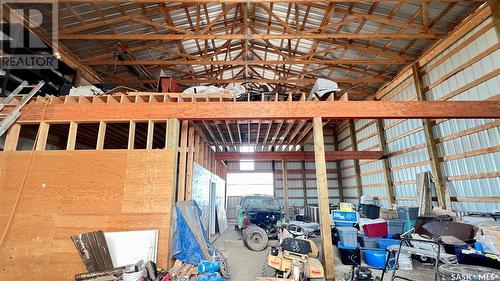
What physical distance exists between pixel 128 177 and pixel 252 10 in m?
7.73

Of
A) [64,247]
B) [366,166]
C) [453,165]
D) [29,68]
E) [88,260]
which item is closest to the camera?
[88,260]

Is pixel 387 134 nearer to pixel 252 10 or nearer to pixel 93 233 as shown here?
pixel 252 10

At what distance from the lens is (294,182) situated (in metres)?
17.8

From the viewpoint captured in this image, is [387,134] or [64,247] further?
[387,134]

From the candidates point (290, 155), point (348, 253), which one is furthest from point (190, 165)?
point (290, 155)

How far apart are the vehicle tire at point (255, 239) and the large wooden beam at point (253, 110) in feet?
11.4

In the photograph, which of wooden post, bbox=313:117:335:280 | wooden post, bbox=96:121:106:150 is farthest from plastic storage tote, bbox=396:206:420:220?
wooden post, bbox=96:121:106:150

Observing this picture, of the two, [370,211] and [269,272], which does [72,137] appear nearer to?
[269,272]

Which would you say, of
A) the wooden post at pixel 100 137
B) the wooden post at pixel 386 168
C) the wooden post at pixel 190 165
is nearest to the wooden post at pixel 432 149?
the wooden post at pixel 386 168

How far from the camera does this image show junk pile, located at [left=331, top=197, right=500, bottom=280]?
3.90 metres

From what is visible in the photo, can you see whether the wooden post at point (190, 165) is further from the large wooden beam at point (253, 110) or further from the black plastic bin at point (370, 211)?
the black plastic bin at point (370, 211)

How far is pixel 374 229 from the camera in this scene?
6.53m

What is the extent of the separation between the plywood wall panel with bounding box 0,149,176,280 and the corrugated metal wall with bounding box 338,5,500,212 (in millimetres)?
8783

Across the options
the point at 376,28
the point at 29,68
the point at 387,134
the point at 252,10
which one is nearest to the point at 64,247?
the point at 29,68
